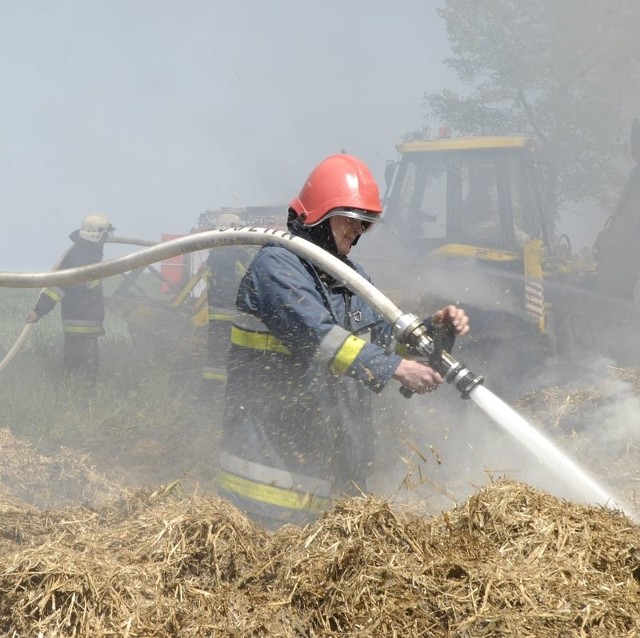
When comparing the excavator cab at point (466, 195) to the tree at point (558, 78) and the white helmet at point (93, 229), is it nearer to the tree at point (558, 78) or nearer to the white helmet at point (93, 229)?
the white helmet at point (93, 229)

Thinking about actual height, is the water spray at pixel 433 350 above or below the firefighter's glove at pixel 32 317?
above

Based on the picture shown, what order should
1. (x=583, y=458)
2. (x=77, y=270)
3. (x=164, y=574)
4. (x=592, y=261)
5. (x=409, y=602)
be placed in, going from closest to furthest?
(x=409, y=602) < (x=164, y=574) < (x=77, y=270) < (x=583, y=458) < (x=592, y=261)

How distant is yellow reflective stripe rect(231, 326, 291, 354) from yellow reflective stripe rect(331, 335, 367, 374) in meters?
0.28

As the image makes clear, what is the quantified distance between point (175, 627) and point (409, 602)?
2.11 feet

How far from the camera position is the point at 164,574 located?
2.49m

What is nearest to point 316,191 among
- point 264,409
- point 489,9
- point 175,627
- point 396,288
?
point 264,409

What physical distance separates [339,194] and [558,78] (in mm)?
24166

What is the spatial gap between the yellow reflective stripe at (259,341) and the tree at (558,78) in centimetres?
2251

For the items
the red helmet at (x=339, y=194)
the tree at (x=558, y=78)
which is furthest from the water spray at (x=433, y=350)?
the tree at (x=558, y=78)

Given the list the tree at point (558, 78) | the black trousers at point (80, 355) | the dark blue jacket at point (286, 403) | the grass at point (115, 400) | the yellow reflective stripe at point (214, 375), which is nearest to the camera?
the dark blue jacket at point (286, 403)

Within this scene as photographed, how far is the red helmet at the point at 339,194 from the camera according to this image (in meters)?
3.56

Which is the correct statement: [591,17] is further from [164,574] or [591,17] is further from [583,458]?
[164,574]

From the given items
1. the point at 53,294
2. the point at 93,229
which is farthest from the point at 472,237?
the point at 53,294

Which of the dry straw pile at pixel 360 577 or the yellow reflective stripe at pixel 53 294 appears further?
the yellow reflective stripe at pixel 53 294
